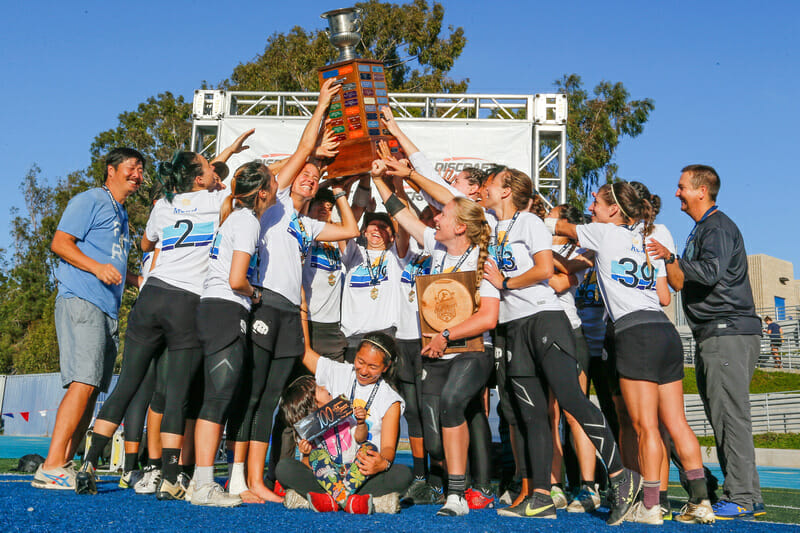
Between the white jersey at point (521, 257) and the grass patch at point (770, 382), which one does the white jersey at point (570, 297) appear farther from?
the grass patch at point (770, 382)

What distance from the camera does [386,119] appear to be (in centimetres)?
497

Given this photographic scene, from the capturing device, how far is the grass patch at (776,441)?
46.0 ft

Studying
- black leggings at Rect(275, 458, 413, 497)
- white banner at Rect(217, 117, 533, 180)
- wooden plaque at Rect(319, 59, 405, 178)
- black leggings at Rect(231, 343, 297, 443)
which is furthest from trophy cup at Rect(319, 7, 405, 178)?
white banner at Rect(217, 117, 533, 180)

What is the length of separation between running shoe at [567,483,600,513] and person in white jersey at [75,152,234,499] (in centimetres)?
239

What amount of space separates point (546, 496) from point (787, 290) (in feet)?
141

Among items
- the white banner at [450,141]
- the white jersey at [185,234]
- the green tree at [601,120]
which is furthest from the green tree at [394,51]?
the white jersey at [185,234]

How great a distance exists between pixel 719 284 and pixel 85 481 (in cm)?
418

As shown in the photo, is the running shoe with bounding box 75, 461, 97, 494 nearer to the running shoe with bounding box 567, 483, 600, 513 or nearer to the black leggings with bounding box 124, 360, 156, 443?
the black leggings with bounding box 124, 360, 156, 443

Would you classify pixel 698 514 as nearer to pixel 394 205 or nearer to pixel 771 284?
pixel 394 205

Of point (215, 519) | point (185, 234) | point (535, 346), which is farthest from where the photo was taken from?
point (185, 234)

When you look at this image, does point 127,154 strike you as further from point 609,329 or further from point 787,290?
point 787,290

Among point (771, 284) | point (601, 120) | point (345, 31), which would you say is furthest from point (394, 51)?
point (771, 284)

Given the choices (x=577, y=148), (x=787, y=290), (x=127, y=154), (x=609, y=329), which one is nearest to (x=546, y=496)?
(x=609, y=329)

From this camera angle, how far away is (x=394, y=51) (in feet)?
76.3
